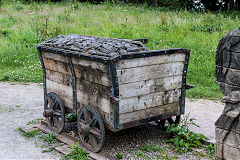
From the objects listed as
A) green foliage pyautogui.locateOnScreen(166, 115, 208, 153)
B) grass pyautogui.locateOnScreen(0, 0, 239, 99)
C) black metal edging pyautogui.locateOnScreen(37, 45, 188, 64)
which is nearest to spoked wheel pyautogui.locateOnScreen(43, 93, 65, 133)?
black metal edging pyautogui.locateOnScreen(37, 45, 188, 64)

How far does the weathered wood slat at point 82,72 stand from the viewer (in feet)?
13.9

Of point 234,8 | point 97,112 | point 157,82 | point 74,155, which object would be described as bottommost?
point 74,155

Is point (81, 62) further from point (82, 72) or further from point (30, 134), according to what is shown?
point (30, 134)

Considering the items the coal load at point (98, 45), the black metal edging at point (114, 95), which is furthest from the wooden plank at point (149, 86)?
the coal load at point (98, 45)

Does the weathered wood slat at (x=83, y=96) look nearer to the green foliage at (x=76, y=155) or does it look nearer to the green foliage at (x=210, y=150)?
the green foliage at (x=76, y=155)

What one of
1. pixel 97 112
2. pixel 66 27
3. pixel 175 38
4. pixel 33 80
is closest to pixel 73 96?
pixel 97 112

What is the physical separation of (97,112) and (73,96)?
664 millimetres

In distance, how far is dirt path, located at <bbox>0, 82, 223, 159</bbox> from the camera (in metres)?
4.78

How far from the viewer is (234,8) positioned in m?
20.5

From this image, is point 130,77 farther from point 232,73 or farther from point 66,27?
point 66,27

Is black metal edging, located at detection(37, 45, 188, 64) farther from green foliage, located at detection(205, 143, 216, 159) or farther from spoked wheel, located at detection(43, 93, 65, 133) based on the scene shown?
green foliage, located at detection(205, 143, 216, 159)

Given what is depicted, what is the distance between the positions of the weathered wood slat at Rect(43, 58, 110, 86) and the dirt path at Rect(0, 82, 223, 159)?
1233 millimetres

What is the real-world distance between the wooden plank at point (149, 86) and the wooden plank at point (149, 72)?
0.06 m

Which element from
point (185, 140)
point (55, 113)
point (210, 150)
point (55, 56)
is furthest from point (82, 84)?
point (210, 150)
